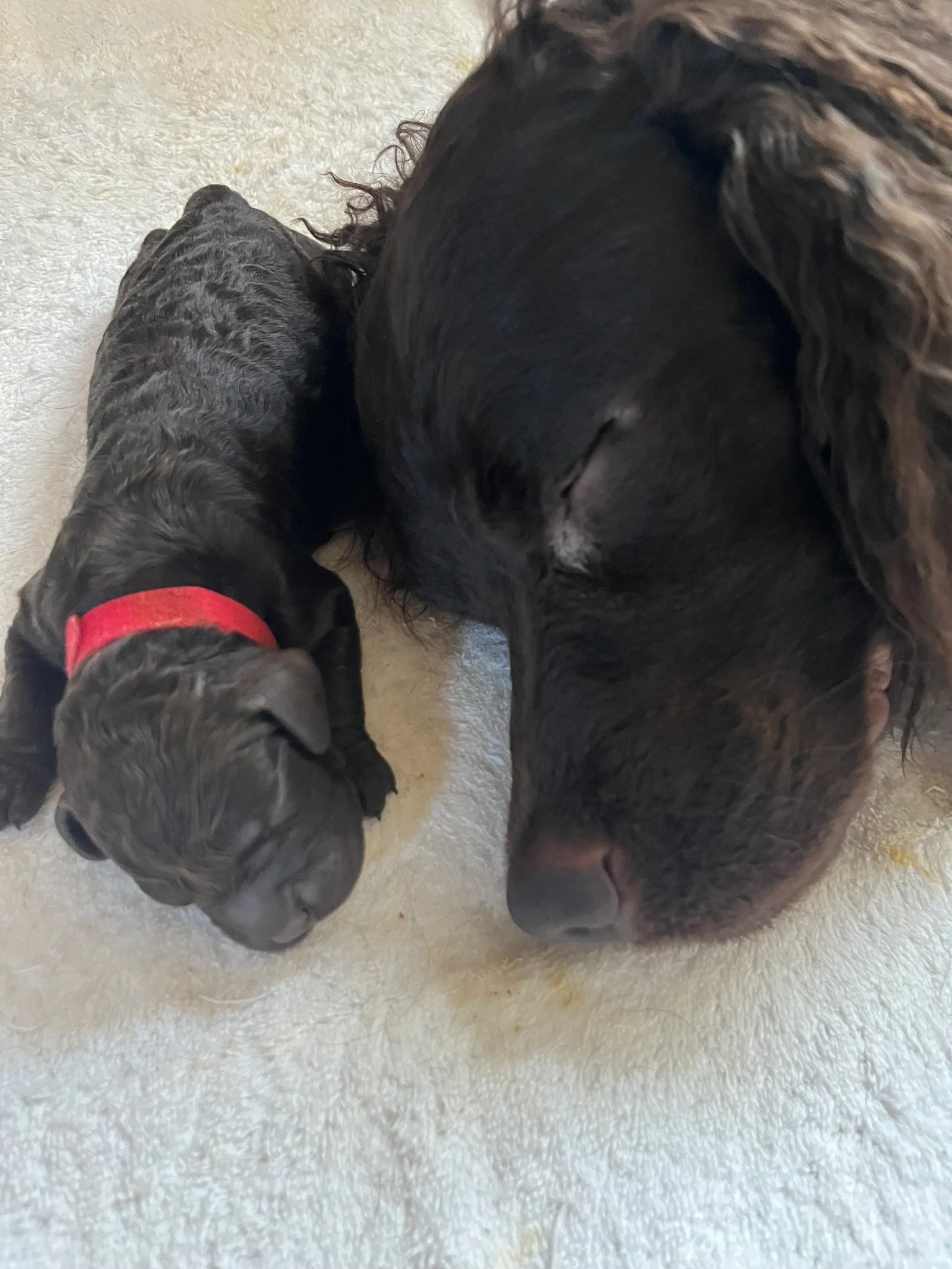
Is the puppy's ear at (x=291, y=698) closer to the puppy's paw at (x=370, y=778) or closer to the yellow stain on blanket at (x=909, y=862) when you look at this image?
the puppy's paw at (x=370, y=778)

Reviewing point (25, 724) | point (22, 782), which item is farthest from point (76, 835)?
point (25, 724)

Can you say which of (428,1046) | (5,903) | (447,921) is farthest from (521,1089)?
(5,903)

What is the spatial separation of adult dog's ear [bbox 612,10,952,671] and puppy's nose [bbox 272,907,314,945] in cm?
83

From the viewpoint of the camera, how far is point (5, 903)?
4.89 feet

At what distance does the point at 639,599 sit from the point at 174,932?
0.84 m

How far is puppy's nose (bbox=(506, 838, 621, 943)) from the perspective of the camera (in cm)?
100

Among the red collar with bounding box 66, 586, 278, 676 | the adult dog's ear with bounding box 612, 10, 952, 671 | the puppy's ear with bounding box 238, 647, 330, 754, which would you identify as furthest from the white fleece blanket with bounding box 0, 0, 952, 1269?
the adult dog's ear with bounding box 612, 10, 952, 671

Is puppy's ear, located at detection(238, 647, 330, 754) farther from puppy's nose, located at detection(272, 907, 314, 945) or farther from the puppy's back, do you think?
the puppy's back

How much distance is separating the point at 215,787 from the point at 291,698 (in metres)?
0.15

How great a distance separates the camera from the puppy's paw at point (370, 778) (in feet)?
4.93

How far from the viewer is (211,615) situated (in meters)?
1.56

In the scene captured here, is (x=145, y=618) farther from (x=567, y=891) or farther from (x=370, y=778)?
(x=567, y=891)

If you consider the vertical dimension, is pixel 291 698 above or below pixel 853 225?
below

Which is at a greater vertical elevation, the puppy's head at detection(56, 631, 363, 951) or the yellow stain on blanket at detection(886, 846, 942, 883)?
the yellow stain on blanket at detection(886, 846, 942, 883)
